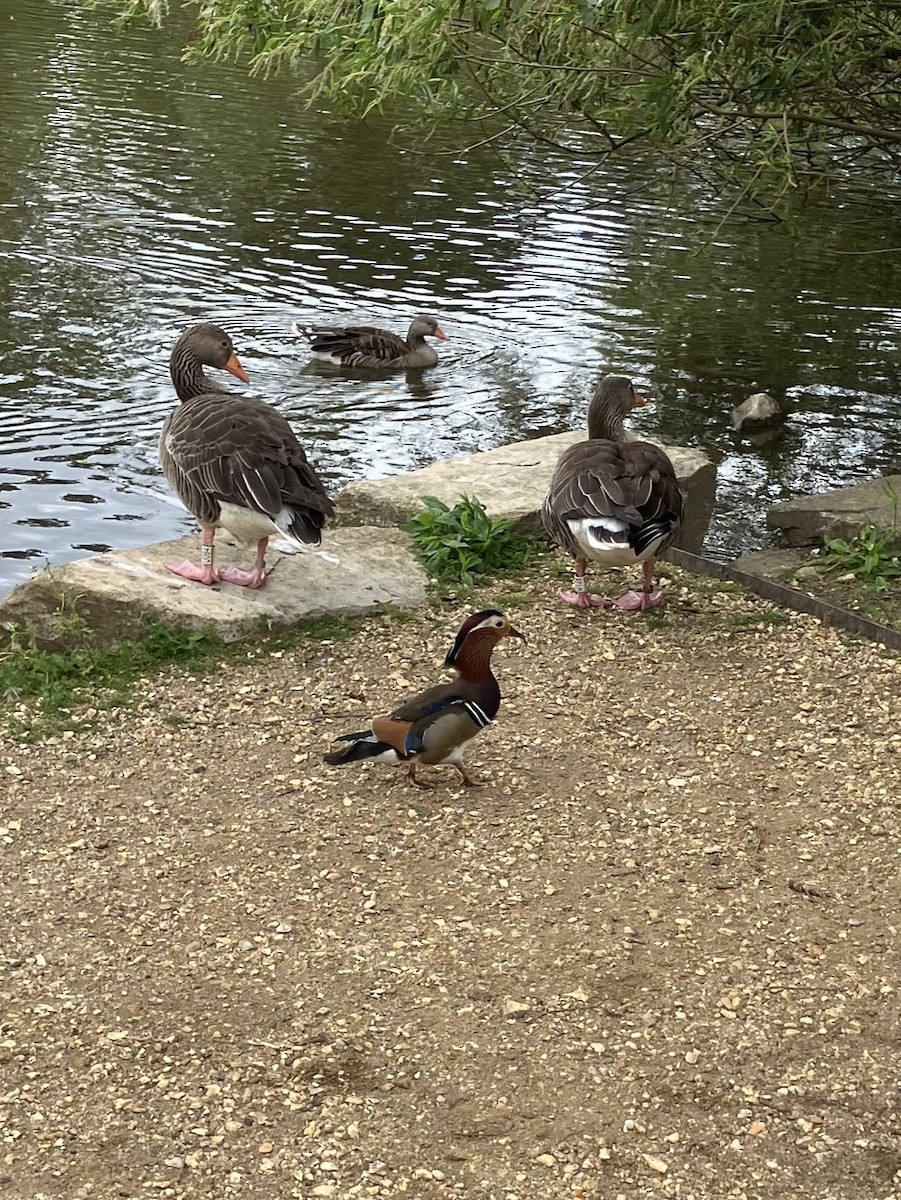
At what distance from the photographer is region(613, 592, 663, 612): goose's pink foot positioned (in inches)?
335

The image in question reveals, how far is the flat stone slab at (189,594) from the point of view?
7820 mm

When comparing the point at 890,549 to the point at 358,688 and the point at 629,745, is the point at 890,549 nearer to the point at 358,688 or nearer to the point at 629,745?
the point at 629,745

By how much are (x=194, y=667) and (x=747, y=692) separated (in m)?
2.81

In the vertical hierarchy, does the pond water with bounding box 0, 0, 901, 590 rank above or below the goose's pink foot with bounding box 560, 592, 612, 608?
below

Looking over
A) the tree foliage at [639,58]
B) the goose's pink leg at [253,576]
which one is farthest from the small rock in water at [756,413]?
the goose's pink leg at [253,576]

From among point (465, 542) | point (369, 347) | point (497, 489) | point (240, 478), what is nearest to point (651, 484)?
point (465, 542)

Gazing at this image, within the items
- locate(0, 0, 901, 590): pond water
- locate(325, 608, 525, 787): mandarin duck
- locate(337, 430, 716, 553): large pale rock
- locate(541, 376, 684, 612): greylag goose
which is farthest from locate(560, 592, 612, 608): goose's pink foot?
locate(0, 0, 901, 590): pond water

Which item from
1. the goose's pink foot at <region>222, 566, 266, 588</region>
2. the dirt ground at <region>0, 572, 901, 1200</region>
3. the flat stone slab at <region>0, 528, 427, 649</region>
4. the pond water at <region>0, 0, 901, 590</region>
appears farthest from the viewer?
the pond water at <region>0, 0, 901, 590</region>

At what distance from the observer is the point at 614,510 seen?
25.7 ft

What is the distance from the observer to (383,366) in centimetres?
1443

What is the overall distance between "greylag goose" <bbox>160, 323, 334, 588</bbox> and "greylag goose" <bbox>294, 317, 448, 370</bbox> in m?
5.82

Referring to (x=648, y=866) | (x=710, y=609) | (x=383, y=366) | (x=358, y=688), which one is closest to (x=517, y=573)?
(x=710, y=609)

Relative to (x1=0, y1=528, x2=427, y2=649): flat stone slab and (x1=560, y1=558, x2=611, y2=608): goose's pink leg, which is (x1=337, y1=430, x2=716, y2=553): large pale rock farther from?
(x1=560, y1=558, x2=611, y2=608): goose's pink leg

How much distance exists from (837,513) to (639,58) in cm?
326
